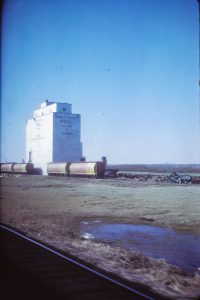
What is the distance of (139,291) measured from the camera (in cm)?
603

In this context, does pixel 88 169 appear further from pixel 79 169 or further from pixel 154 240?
pixel 154 240

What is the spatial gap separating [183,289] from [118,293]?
1459 millimetres

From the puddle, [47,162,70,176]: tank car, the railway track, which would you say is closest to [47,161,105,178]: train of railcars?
[47,162,70,176]: tank car

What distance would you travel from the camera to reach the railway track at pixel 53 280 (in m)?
5.75

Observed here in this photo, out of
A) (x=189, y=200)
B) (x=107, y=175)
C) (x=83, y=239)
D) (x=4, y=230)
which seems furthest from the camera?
(x=107, y=175)

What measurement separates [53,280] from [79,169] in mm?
41961

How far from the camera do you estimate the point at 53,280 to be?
6.46m

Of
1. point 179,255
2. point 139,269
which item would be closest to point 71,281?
point 139,269

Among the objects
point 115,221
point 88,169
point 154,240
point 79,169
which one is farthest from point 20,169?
point 154,240

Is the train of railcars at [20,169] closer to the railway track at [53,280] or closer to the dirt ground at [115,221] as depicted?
the dirt ground at [115,221]

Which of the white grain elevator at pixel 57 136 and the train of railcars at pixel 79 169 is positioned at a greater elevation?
the white grain elevator at pixel 57 136

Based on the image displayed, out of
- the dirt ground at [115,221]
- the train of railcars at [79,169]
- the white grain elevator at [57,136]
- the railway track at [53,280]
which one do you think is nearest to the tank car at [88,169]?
the train of railcars at [79,169]

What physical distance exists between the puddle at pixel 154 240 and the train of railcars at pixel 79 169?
102ft

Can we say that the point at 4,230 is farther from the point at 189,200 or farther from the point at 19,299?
the point at 189,200
